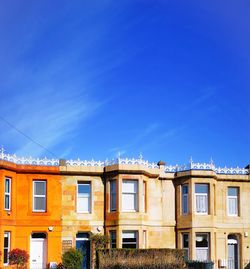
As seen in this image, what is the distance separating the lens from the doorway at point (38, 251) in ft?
114

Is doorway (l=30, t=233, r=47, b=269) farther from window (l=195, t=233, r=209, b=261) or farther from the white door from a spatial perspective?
window (l=195, t=233, r=209, b=261)

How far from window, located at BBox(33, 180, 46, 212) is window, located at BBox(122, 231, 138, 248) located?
5.03 meters

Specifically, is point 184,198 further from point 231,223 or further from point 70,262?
point 70,262

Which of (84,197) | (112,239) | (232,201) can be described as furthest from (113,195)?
(232,201)

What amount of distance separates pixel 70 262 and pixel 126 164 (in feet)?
22.4

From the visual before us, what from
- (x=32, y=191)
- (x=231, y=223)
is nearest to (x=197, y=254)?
(x=231, y=223)

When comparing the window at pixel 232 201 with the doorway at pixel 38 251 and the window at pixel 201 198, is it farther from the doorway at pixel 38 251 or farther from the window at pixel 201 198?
the doorway at pixel 38 251

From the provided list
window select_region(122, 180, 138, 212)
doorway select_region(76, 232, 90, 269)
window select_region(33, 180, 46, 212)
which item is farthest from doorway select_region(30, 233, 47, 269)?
window select_region(122, 180, 138, 212)

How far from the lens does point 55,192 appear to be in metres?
35.6

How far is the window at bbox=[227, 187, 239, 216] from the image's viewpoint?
3869cm

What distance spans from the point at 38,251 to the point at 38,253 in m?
0.12

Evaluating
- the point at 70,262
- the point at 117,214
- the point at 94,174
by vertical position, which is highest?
the point at 94,174

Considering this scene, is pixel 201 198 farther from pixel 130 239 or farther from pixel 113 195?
pixel 113 195

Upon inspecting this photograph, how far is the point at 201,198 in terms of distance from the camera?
37281 mm
